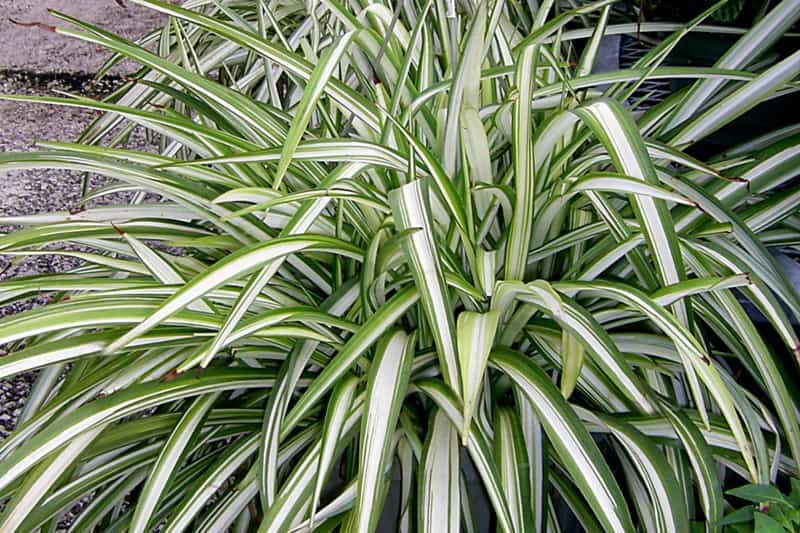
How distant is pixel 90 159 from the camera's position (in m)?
0.91

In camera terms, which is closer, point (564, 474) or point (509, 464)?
point (509, 464)

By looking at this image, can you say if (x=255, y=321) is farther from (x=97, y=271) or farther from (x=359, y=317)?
(x=97, y=271)

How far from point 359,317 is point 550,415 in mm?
285

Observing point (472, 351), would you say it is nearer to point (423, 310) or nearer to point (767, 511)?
point (423, 310)

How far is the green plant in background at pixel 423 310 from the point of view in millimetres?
726

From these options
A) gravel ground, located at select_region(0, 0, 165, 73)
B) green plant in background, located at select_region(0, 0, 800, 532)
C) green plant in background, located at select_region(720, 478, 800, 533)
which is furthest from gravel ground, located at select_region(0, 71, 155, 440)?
green plant in background, located at select_region(720, 478, 800, 533)

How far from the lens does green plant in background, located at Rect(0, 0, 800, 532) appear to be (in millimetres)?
726

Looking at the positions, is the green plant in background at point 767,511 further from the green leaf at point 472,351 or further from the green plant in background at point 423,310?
the green leaf at point 472,351

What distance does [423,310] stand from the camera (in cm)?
80

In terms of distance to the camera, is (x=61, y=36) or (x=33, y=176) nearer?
(x=33, y=176)

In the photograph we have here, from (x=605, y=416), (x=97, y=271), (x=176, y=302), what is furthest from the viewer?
(x=97, y=271)

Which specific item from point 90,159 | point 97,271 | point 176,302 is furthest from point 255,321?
point 97,271

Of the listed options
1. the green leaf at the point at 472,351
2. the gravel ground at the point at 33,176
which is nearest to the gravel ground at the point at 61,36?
the gravel ground at the point at 33,176

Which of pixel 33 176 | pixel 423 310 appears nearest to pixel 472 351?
pixel 423 310
